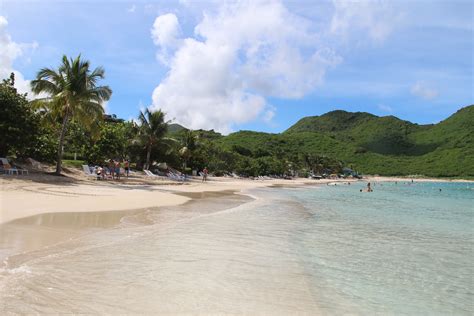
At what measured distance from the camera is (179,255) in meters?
6.33

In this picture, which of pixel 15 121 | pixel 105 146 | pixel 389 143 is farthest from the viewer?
pixel 389 143

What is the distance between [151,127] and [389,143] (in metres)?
140

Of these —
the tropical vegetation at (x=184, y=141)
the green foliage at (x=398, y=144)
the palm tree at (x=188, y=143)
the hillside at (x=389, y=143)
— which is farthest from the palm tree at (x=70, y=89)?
the green foliage at (x=398, y=144)

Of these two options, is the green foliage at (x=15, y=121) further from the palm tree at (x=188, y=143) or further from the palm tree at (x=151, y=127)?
the palm tree at (x=188, y=143)

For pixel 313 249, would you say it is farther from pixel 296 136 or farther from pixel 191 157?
pixel 296 136

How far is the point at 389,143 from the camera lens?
516 ft

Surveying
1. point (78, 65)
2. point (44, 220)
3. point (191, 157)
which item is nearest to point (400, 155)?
point (191, 157)

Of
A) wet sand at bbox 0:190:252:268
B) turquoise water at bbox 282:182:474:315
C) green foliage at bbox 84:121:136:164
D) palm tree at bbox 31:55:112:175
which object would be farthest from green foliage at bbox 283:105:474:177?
wet sand at bbox 0:190:252:268

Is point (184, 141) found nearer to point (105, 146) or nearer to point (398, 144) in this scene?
point (105, 146)

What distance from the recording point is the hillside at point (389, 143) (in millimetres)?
130125

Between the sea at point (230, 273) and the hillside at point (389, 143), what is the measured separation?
335 feet

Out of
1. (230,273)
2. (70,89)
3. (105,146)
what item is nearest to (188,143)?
(105,146)

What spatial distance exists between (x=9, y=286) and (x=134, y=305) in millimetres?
1366

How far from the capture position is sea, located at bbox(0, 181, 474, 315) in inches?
163
